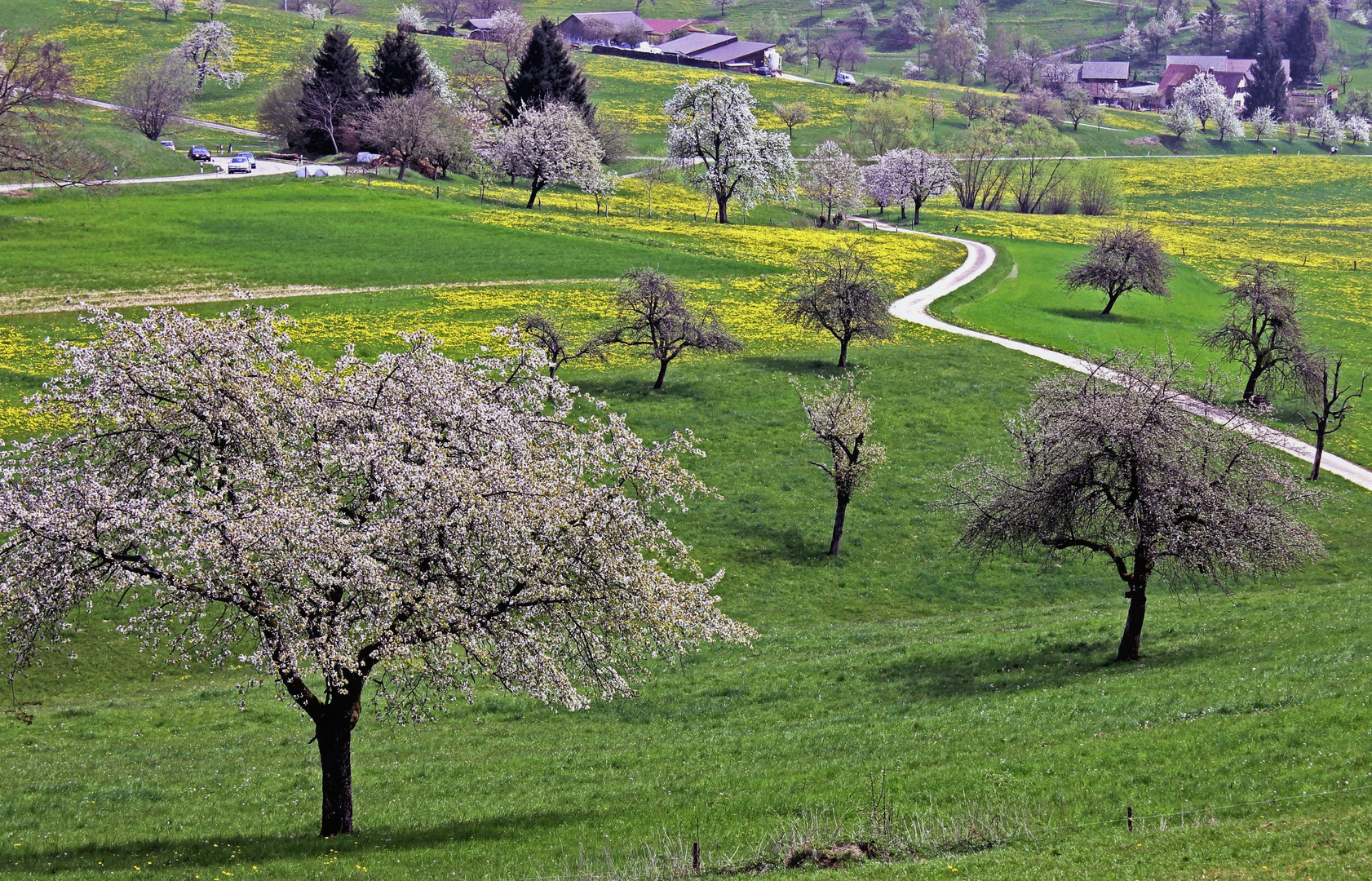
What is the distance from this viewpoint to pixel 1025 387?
65.6 meters

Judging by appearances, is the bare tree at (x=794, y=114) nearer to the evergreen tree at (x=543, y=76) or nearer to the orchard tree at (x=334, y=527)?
the evergreen tree at (x=543, y=76)

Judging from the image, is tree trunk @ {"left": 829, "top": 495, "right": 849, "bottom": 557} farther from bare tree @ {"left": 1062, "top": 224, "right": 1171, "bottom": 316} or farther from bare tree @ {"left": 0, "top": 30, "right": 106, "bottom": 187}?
bare tree @ {"left": 0, "top": 30, "right": 106, "bottom": 187}

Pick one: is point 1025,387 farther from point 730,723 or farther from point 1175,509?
point 730,723

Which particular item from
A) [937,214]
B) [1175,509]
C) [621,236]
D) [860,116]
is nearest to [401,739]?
[1175,509]

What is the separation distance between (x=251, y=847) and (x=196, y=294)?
187ft

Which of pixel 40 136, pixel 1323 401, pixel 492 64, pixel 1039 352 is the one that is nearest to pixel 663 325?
pixel 1039 352

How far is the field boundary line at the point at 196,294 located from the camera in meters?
63.5

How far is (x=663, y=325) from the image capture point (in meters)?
61.6

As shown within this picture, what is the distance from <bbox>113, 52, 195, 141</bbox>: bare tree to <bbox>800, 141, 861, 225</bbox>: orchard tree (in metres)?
74.7

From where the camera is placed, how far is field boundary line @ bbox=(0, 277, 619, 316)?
63469 mm

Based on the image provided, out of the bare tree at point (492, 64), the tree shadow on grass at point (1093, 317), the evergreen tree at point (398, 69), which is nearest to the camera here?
the tree shadow on grass at point (1093, 317)

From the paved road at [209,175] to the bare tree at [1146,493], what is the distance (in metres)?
83.3

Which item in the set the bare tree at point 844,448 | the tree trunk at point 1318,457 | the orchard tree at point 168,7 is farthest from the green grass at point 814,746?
the orchard tree at point 168,7

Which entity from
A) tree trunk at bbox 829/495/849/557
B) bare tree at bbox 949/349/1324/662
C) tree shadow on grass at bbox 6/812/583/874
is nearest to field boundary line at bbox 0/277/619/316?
tree trunk at bbox 829/495/849/557
